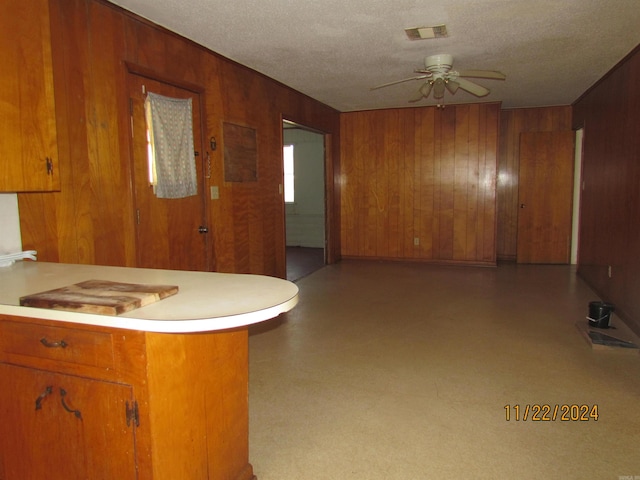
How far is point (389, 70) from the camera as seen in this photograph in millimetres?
4684

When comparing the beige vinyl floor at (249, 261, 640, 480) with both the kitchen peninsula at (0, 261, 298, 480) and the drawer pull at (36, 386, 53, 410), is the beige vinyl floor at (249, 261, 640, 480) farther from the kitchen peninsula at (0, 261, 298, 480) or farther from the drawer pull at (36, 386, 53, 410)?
the drawer pull at (36, 386, 53, 410)

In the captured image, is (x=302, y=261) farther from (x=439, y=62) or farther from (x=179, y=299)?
(x=179, y=299)

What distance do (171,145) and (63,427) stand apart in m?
2.36

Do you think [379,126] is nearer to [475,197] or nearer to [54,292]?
[475,197]

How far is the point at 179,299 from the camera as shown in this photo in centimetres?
148

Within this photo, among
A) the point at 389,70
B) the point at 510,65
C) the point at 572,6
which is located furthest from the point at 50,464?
the point at 510,65

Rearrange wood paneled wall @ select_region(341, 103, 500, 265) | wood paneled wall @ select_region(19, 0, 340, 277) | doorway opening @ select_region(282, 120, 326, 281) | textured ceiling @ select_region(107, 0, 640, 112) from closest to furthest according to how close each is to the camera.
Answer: wood paneled wall @ select_region(19, 0, 340, 277), textured ceiling @ select_region(107, 0, 640, 112), wood paneled wall @ select_region(341, 103, 500, 265), doorway opening @ select_region(282, 120, 326, 281)

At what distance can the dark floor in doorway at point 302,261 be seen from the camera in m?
6.37

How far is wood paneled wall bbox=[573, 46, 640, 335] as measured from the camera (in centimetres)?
391

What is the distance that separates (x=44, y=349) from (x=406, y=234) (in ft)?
20.4

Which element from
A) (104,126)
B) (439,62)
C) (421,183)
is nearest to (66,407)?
(104,126)

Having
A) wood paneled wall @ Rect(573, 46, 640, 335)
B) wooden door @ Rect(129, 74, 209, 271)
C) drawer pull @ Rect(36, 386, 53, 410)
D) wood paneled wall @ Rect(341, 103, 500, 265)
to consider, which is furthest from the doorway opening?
drawer pull @ Rect(36, 386, 53, 410)

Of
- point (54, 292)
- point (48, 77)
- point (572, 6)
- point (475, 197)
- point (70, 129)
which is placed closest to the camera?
point (54, 292)
